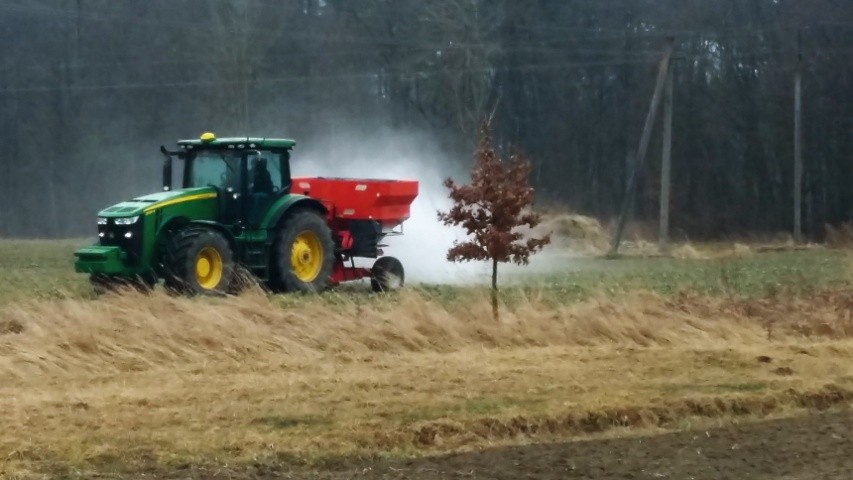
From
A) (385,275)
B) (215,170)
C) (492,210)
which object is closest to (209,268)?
(215,170)

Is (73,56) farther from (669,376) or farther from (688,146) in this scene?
(669,376)

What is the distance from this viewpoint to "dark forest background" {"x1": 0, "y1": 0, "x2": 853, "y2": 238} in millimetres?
50750

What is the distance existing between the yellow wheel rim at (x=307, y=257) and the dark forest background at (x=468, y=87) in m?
29.7

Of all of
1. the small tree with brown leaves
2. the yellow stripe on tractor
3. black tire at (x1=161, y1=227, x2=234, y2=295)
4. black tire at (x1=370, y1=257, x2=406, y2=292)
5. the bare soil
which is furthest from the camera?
black tire at (x1=370, y1=257, x2=406, y2=292)

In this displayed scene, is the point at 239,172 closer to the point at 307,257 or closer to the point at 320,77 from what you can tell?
the point at 307,257

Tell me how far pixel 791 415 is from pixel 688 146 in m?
42.3

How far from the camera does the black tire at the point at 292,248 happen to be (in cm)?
1975

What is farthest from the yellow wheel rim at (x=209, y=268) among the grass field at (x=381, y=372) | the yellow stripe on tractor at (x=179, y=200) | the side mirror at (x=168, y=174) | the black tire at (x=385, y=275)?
the black tire at (x=385, y=275)

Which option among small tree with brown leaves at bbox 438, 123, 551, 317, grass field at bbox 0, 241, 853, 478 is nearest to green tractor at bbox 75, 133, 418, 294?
grass field at bbox 0, 241, 853, 478

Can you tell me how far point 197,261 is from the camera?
733 inches

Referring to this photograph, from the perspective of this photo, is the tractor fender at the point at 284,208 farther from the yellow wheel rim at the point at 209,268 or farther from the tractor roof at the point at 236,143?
the yellow wheel rim at the point at 209,268

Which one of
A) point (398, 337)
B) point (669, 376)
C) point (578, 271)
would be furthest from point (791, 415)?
point (578, 271)

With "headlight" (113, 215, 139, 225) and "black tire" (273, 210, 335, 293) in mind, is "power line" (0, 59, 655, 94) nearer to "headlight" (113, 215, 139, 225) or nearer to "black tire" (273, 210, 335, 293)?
"black tire" (273, 210, 335, 293)

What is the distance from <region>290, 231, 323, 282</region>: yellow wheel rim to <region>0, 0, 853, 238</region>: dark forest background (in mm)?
29665
